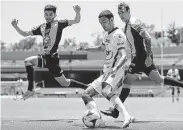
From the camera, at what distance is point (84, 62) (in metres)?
65.1

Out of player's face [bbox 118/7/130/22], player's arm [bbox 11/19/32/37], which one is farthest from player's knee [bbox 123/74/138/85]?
player's arm [bbox 11/19/32/37]

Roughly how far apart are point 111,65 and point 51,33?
182cm

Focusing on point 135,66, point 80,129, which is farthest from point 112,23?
point 80,129

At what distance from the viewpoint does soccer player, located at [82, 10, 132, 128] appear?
686 cm

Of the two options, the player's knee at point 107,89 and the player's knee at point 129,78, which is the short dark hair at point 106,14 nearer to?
the player's knee at point 107,89

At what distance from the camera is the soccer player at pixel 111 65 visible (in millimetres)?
6859

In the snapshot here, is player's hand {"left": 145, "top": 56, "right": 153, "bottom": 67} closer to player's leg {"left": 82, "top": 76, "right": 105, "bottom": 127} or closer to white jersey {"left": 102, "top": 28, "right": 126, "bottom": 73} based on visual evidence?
white jersey {"left": 102, "top": 28, "right": 126, "bottom": 73}

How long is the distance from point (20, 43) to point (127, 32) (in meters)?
107

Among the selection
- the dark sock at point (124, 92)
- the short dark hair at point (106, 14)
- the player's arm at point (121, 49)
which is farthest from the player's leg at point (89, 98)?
the dark sock at point (124, 92)

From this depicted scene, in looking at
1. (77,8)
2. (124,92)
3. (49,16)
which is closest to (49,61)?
(49,16)

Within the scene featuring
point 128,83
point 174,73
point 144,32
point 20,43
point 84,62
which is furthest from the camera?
point 20,43

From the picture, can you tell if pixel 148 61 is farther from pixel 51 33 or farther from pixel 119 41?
pixel 51 33

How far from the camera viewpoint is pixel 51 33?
27.2 ft

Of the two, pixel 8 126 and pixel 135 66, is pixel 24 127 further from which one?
pixel 135 66
